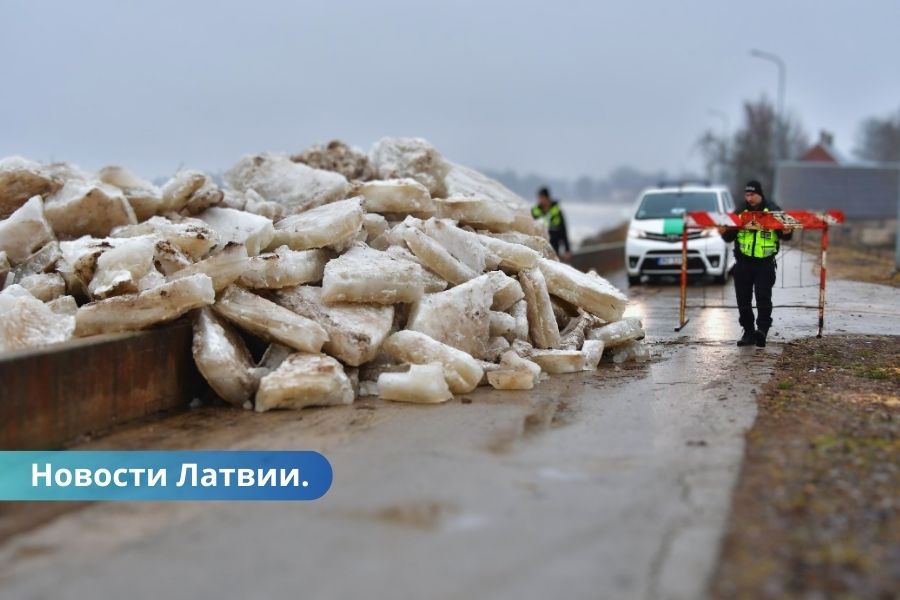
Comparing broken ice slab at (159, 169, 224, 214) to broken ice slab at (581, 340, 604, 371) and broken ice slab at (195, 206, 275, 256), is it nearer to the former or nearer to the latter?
broken ice slab at (195, 206, 275, 256)

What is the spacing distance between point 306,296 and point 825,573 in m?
4.73

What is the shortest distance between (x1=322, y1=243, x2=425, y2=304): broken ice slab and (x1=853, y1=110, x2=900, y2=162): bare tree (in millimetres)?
117611

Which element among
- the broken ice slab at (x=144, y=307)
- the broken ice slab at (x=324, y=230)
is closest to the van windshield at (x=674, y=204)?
the broken ice slab at (x=324, y=230)

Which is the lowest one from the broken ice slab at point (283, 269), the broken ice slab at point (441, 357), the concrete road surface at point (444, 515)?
the concrete road surface at point (444, 515)

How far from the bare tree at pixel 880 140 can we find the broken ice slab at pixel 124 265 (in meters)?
119

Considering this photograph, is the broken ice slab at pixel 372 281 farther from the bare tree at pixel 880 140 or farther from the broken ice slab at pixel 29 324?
the bare tree at pixel 880 140

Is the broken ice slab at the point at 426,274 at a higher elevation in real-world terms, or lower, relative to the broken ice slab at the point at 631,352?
higher

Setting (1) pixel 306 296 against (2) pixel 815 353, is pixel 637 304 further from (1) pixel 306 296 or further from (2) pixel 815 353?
(1) pixel 306 296

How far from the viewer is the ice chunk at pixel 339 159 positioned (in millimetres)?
11156

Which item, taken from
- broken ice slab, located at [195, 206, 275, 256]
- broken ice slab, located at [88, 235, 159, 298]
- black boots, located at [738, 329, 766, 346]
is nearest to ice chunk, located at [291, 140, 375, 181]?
broken ice slab, located at [195, 206, 275, 256]

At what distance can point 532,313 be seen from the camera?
336 inches

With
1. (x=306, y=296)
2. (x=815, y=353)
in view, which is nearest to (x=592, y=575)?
(x=306, y=296)

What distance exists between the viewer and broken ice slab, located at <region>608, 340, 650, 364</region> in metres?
8.65

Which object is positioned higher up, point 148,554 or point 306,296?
point 306,296
